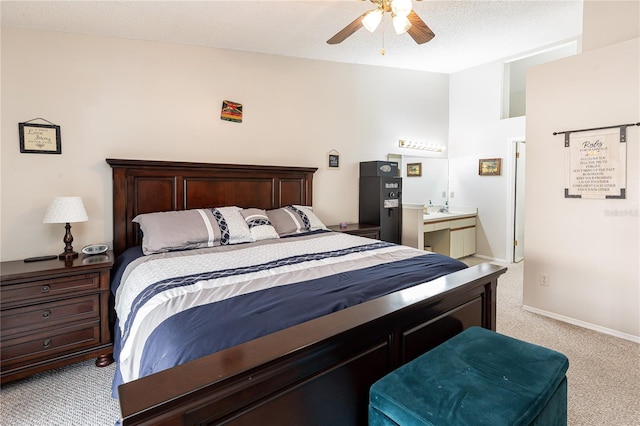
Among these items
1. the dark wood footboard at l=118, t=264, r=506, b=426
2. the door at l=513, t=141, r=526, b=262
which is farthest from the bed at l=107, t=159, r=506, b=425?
the door at l=513, t=141, r=526, b=262

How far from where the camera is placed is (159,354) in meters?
A: 1.20

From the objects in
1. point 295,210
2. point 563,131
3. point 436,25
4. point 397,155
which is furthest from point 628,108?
point 295,210

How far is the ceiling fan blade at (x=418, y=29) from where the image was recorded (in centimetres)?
224

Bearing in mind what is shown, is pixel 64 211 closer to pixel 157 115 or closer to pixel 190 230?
pixel 190 230

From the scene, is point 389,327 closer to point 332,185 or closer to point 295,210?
point 295,210

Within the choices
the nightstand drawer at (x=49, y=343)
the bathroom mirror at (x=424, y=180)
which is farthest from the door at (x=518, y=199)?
the nightstand drawer at (x=49, y=343)

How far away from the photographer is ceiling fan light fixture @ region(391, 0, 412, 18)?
6.44ft

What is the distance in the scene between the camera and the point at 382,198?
4.17 meters

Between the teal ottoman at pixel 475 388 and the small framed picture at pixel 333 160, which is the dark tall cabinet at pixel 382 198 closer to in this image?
the small framed picture at pixel 333 160

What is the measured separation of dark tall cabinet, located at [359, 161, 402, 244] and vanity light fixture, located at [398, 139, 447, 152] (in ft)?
2.44

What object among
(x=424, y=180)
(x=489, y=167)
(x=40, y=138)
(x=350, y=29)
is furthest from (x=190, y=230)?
(x=489, y=167)

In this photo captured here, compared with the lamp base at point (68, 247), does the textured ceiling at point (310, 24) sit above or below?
above

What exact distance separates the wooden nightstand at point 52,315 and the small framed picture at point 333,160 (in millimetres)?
2648

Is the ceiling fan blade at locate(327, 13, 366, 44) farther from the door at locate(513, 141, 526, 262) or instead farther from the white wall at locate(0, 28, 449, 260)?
the door at locate(513, 141, 526, 262)
